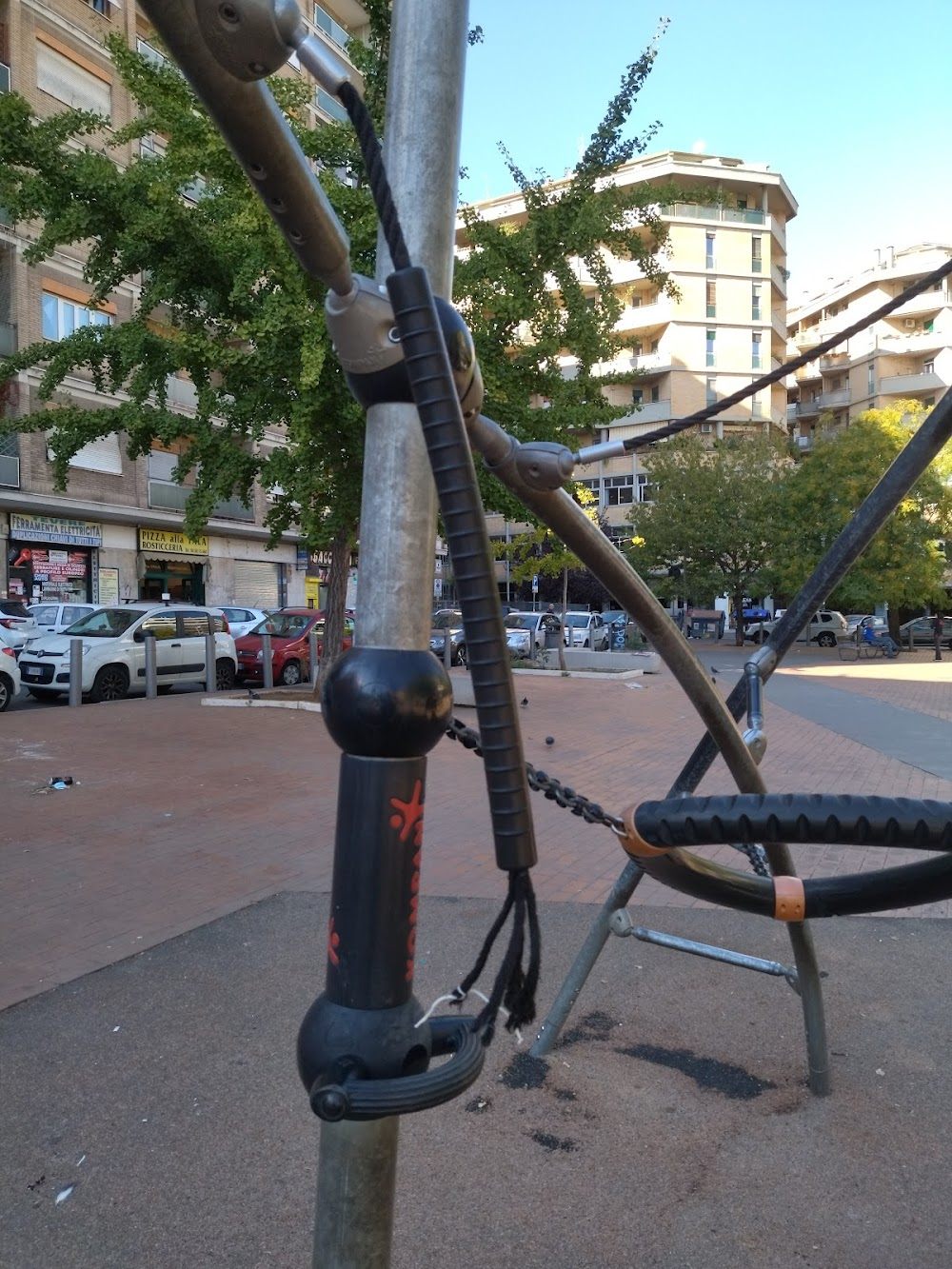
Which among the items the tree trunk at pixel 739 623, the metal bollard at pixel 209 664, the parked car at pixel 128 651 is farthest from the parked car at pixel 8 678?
the tree trunk at pixel 739 623

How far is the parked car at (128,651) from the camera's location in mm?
15188

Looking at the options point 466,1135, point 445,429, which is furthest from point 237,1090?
point 445,429

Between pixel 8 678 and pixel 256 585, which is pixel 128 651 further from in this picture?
pixel 256 585

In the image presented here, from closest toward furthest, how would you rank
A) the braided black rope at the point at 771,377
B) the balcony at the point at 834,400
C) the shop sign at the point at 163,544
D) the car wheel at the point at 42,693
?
the braided black rope at the point at 771,377, the car wheel at the point at 42,693, the shop sign at the point at 163,544, the balcony at the point at 834,400

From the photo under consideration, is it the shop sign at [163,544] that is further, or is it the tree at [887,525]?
the tree at [887,525]

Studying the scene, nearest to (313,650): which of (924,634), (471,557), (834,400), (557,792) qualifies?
(557,792)

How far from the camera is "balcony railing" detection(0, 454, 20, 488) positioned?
2545 centimetres

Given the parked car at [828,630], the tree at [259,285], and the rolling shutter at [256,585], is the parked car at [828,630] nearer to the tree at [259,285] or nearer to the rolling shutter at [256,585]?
the rolling shutter at [256,585]

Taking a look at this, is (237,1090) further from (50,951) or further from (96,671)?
(96,671)

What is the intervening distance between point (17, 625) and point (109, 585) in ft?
37.1

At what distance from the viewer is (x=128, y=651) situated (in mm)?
15969

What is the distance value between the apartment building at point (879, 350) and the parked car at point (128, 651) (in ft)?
146

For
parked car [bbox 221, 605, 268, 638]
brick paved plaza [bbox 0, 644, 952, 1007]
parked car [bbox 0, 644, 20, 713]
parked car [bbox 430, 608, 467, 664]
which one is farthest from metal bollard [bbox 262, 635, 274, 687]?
parked car [bbox 0, 644, 20, 713]

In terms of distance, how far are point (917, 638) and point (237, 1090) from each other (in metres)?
39.7
